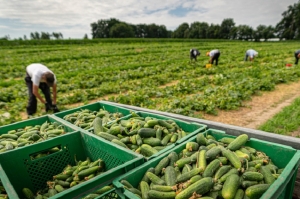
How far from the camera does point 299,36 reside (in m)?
78.2

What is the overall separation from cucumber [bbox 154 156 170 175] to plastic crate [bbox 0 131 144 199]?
0.19 m

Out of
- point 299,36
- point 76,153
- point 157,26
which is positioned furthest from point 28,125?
point 157,26

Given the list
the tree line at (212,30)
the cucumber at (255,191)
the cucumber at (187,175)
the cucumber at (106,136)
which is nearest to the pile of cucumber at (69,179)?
the cucumber at (106,136)

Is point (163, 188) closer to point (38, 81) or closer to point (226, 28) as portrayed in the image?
point (38, 81)

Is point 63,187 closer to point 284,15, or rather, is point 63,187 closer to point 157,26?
point 284,15

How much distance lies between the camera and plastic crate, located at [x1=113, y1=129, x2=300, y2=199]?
1695mm

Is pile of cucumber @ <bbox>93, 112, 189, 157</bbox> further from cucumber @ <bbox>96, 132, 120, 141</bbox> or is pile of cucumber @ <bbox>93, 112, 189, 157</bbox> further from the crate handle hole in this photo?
the crate handle hole

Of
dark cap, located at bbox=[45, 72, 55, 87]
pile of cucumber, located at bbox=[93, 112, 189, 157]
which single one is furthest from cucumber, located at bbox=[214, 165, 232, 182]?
dark cap, located at bbox=[45, 72, 55, 87]

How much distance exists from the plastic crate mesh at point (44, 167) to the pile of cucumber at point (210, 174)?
4.63 feet

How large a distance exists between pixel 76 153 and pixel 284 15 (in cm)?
11004

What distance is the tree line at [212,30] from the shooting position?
82.0 m

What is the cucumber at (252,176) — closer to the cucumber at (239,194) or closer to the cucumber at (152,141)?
the cucumber at (239,194)

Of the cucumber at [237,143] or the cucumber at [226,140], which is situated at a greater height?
the cucumber at [237,143]

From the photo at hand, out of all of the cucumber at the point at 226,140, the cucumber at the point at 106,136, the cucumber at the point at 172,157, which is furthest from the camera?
the cucumber at the point at 106,136
